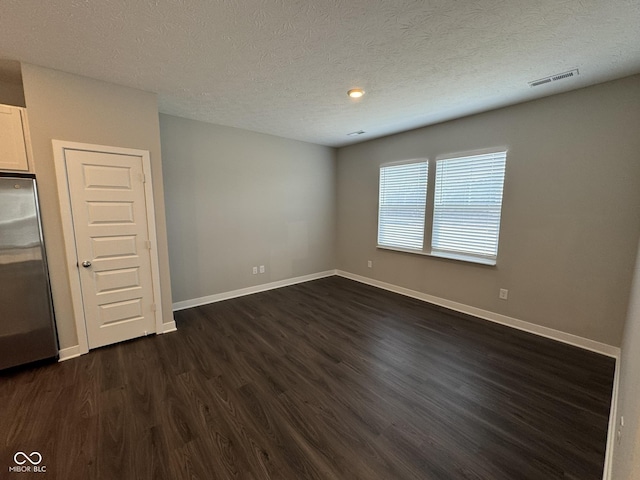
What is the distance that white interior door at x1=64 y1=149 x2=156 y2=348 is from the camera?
8.27ft

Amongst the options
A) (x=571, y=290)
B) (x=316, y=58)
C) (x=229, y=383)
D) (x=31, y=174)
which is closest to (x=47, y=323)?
(x=31, y=174)

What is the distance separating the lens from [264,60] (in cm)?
216

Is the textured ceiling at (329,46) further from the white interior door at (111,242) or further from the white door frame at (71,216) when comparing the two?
the white interior door at (111,242)

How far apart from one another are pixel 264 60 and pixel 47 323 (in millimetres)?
3117

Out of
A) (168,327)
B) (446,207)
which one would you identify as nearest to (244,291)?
(168,327)

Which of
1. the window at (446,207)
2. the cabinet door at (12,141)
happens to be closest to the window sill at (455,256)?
the window at (446,207)

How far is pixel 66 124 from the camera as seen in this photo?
240 centimetres

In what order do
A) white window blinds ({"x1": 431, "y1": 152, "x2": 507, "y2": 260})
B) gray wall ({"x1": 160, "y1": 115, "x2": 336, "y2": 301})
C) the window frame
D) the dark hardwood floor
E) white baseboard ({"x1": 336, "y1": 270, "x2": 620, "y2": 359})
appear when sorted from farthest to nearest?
the window frame < gray wall ({"x1": 160, "y1": 115, "x2": 336, "y2": 301}) < white window blinds ({"x1": 431, "y1": 152, "x2": 507, "y2": 260}) < white baseboard ({"x1": 336, "y1": 270, "x2": 620, "y2": 359}) < the dark hardwood floor

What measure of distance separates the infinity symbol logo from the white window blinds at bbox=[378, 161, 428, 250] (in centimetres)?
443

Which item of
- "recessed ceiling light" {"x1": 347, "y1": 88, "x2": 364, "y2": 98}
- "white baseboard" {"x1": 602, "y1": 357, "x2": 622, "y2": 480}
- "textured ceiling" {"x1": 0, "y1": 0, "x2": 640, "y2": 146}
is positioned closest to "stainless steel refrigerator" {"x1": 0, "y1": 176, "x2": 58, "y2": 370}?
"textured ceiling" {"x1": 0, "y1": 0, "x2": 640, "y2": 146}

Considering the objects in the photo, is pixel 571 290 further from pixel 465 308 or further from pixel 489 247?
pixel 465 308

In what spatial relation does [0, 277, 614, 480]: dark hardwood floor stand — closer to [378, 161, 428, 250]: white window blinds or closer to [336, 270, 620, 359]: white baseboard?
[336, 270, 620, 359]: white baseboard

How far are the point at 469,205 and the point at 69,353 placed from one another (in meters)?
4.94

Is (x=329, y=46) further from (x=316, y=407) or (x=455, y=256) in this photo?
(x=455, y=256)
